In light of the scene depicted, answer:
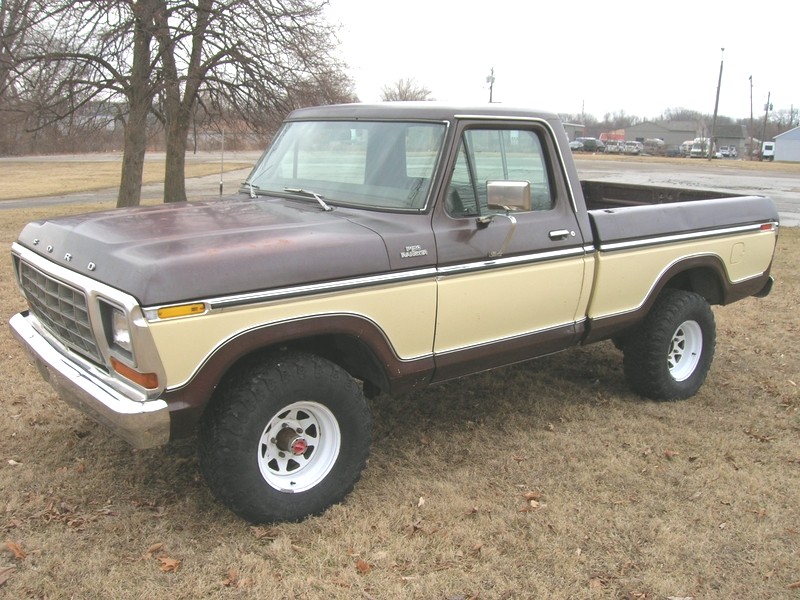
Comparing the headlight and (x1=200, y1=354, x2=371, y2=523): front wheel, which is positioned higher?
the headlight

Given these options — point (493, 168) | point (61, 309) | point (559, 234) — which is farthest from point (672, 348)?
point (61, 309)

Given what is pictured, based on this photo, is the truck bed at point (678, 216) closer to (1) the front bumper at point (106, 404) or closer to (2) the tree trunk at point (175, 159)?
(1) the front bumper at point (106, 404)

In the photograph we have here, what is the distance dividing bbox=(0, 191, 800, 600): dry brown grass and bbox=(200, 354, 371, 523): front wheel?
0.15 meters

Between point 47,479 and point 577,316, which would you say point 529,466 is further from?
point 47,479

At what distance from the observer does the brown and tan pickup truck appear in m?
2.96

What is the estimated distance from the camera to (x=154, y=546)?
320 cm

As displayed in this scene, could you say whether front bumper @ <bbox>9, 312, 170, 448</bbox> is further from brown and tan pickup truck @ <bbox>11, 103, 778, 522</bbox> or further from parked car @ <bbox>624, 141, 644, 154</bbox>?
parked car @ <bbox>624, 141, 644, 154</bbox>

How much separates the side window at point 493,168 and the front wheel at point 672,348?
130 centimetres

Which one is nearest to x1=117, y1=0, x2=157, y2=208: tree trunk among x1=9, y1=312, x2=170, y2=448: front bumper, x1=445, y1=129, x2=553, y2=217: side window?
x1=445, y1=129, x2=553, y2=217: side window

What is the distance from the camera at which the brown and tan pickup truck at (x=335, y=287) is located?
296 centimetres

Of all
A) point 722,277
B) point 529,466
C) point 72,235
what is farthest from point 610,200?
point 72,235

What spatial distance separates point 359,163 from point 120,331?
1686 millimetres

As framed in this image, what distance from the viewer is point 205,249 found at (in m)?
3.04

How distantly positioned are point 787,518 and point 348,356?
92.5 inches
